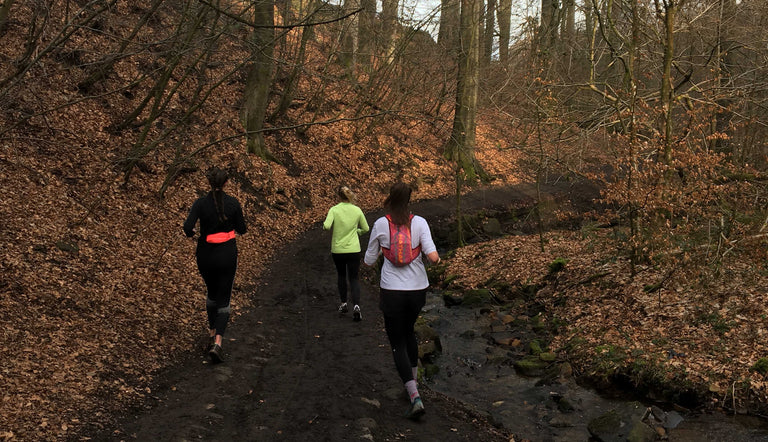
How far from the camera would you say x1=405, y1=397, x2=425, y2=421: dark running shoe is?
5.59 meters

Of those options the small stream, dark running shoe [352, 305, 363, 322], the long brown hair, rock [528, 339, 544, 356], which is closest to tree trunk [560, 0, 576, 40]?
rock [528, 339, 544, 356]

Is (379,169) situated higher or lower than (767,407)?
higher

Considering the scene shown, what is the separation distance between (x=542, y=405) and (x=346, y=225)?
365 cm

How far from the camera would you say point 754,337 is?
7637mm

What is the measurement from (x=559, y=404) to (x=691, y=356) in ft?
6.40

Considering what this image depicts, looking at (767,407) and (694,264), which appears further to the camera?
(694,264)

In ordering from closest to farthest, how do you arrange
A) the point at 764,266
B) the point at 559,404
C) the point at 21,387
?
1. the point at 21,387
2. the point at 559,404
3. the point at 764,266

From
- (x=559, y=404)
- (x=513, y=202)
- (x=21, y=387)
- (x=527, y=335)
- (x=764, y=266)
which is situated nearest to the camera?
(x=21, y=387)

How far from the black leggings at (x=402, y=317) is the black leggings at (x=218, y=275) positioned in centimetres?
203

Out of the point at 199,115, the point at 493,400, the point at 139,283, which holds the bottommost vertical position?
the point at 493,400

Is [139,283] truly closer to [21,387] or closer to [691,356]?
[21,387]

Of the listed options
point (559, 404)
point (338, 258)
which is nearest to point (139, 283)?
point (338, 258)

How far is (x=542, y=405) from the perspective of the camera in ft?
24.3

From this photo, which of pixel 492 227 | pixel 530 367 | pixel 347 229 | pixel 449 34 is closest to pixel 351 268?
pixel 347 229
